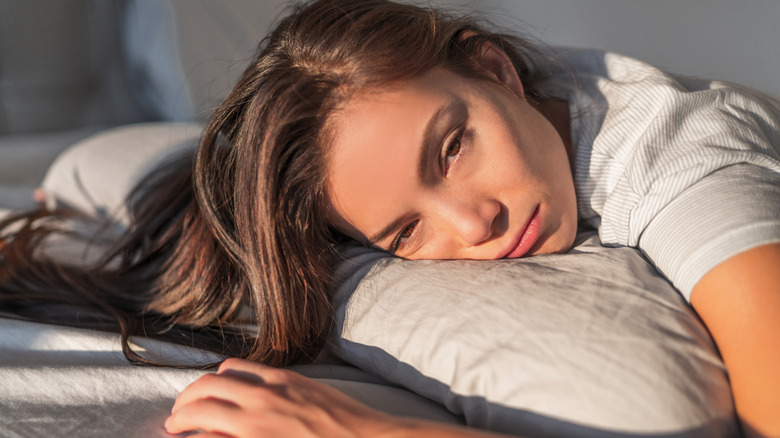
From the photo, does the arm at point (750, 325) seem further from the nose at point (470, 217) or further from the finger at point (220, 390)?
the finger at point (220, 390)

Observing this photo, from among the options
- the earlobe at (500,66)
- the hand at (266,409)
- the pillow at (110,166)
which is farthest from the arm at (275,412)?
the pillow at (110,166)

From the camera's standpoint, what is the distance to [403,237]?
2.52 feet

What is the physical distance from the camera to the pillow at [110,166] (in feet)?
4.01

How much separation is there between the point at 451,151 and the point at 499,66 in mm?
223

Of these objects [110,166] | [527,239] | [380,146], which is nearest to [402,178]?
[380,146]

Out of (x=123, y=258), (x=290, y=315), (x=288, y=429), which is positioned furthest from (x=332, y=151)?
(x=123, y=258)

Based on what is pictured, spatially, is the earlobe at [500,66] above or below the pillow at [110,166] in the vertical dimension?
above

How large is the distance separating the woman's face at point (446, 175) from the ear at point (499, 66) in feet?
0.31

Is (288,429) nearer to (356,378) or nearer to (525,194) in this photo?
(356,378)

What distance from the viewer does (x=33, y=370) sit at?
64 centimetres

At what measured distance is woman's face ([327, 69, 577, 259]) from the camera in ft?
2.30

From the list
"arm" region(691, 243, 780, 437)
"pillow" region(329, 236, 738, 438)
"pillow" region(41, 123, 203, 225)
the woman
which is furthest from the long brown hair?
"arm" region(691, 243, 780, 437)

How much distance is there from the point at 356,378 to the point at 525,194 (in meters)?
0.29

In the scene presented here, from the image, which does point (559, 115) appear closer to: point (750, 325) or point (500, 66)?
point (500, 66)
